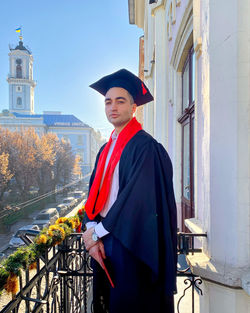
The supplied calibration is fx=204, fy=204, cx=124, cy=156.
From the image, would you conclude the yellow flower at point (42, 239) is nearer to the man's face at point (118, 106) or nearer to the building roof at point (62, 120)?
the man's face at point (118, 106)

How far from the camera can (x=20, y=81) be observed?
66500 mm

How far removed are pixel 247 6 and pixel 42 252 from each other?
2.80 m

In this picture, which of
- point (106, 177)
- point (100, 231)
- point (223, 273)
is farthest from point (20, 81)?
point (223, 273)

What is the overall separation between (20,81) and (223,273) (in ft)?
256

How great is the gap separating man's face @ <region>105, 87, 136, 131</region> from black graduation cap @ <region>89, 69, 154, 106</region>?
5cm

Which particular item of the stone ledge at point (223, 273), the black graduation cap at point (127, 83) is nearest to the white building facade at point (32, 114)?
the black graduation cap at point (127, 83)

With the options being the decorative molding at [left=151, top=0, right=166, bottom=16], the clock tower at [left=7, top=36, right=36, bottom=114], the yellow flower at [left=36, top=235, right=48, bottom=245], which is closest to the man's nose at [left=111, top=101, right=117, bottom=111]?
the yellow flower at [left=36, top=235, right=48, bottom=245]

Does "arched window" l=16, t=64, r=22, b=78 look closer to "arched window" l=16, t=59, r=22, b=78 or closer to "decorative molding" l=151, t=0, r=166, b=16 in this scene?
"arched window" l=16, t=59, r=22, b=78

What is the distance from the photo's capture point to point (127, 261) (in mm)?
1474

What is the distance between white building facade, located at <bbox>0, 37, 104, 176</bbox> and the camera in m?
59.9

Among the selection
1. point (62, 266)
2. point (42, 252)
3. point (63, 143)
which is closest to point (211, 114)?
point (42, 252)

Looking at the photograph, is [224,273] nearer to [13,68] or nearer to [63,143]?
[63,143]

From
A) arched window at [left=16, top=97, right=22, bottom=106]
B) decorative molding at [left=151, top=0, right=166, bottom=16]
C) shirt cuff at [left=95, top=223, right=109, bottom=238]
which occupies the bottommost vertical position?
shirt cuff at [left=95, top=223, right=109, bottom=238]

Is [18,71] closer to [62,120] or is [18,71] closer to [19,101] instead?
[19,101]
